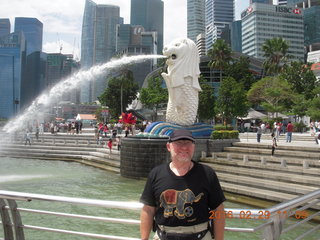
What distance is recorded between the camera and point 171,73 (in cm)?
1243

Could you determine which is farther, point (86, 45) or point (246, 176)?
point (86, 45)

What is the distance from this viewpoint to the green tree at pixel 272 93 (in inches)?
1120

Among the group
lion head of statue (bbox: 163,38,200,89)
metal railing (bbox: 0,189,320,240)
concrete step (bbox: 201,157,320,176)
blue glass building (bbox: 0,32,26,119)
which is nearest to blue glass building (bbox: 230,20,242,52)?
blue glass building (bbox: 0,32,26,119)

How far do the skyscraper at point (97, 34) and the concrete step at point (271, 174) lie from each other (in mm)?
137447

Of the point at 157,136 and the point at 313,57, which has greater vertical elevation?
the point at 313,57

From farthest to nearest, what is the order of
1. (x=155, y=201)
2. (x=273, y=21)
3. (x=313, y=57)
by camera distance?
1. (x=273, y=21)
2. (x=313, y=57)
3. (x=155, y=201)

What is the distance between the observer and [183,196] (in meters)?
1.98

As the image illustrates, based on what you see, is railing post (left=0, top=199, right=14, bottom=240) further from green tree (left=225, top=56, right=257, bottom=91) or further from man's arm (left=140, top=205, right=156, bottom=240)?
green tree (left=225, top=56, right=257, bottom=91)

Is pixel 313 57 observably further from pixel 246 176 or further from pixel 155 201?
pixel 155 201

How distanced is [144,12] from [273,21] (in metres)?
113

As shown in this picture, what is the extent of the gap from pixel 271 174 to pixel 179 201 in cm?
806

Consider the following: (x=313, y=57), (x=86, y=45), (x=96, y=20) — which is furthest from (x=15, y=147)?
(x=96, y=20)

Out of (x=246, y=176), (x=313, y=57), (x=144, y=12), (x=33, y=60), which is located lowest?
(x=246, y=176)

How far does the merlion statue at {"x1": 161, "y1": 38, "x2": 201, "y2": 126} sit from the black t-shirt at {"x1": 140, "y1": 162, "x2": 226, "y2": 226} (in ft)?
34.1
